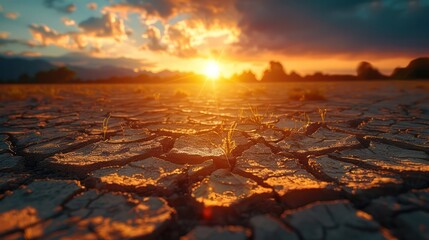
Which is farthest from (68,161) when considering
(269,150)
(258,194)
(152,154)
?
(269,150)

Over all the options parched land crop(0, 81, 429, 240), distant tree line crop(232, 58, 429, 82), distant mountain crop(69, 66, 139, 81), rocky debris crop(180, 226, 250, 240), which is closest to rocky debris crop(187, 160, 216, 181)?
parched land crop(0, 81, 429, 240)

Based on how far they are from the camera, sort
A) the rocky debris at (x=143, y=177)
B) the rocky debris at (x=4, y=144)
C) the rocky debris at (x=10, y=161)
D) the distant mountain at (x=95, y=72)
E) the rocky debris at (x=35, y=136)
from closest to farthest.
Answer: the rocky debris at (x=143, y=177), the rocky debris at (x=10, y=161), the rocky debris at (x=4, y=144), the rocky debris at (x=35, y=136), the distant mountain at (x=95, y=72)

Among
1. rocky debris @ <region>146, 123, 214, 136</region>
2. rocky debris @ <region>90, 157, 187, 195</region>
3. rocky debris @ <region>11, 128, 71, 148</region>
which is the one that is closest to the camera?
rocky debris @ <region>90, 157, 187, 195</region>

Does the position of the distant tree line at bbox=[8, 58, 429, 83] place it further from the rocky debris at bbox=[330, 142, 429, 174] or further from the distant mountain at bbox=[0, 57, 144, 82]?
the distant mountain at bbox=[0, 57, 144, 82]

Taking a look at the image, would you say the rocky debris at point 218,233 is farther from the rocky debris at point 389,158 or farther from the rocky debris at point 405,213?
the rocky debris at point 389,158

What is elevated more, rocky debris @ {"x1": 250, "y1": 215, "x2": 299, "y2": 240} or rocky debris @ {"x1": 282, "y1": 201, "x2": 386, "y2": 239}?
rocky debris @ {"x1": 282, "y1": 201, "x2": 386, "y2": 239}

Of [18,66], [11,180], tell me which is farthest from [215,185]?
[18,66]

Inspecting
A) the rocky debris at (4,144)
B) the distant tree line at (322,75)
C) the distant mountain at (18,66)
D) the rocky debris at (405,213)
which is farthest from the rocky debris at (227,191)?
the distant mountain at (18,66)

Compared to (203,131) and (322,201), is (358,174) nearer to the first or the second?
(322,201)
